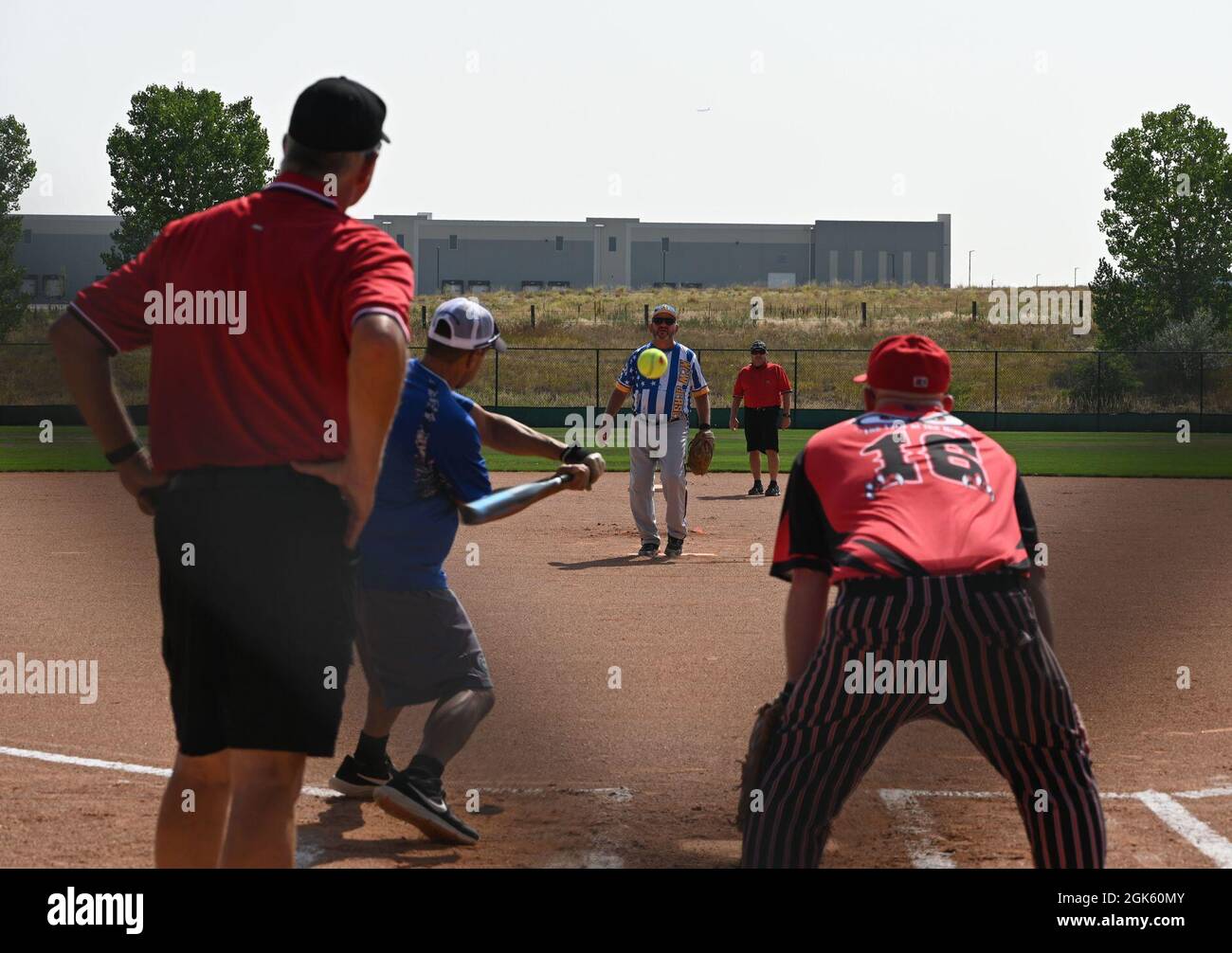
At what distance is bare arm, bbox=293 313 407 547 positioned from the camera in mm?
3158

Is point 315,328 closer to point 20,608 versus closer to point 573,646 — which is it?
point 573,646

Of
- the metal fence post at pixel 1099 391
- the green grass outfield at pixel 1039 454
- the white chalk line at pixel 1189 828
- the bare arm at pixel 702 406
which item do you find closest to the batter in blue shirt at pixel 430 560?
the white chalk line at pixel 1189 828

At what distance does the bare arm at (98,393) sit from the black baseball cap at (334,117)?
66 cm

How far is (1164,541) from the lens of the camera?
1436 cm

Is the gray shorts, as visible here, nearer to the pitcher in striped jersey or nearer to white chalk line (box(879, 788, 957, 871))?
white chalk line (box(879, 788, 957, 871))

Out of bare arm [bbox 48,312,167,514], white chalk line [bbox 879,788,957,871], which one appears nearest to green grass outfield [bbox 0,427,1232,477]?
white chalk line [bbox 879,788,957,871]

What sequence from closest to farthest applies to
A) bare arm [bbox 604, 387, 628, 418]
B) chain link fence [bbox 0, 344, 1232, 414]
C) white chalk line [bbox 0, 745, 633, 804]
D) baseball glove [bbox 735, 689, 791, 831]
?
baseball glove [bbox 735, 689, 791, 831] < white chalk line [bbox 0, 745, 633, 804] < bare arm [bbox 604, 387, 628, 418] < chain link fence [bbox 0, 344, 1232, 414]

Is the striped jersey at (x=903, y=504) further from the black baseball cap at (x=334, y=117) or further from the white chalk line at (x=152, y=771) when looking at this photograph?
the white chalk line at (x=152, y=771)

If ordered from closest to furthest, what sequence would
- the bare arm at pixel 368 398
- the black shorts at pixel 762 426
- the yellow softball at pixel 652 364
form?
the bare arm at pixel 368 398, the yellow softball at pixel 652 364, the black shorts at pixel 762 426

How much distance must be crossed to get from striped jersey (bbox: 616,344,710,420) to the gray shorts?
24.1ft

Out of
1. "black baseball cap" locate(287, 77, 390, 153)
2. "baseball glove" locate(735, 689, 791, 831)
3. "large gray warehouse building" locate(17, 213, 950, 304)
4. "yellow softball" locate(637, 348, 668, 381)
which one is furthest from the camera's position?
"large gray warehouse building" locate(17, 213, 950, 304)

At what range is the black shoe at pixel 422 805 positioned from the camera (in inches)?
193
